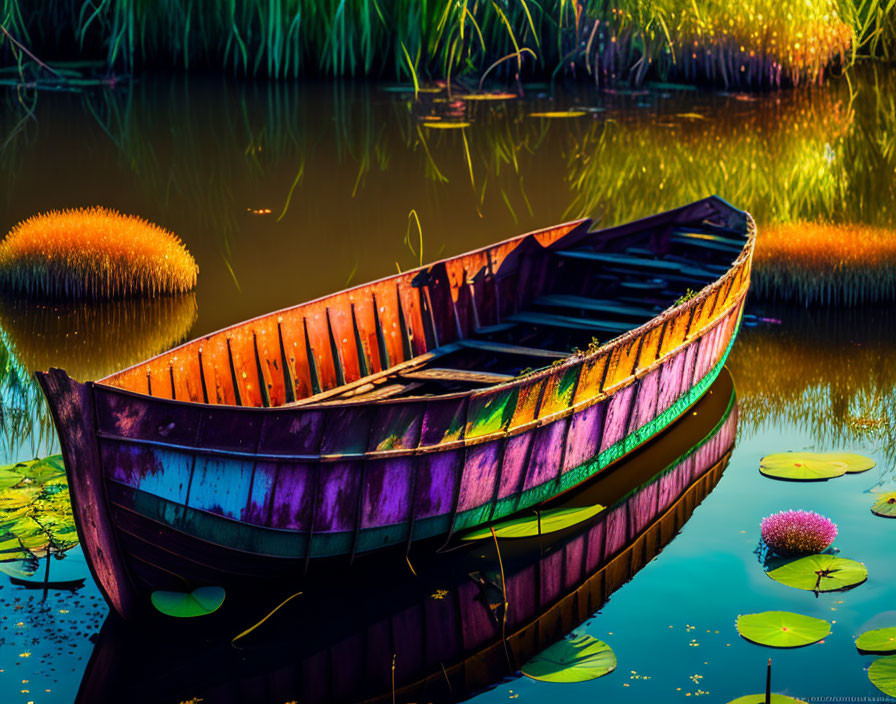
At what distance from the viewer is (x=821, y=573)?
6.27m

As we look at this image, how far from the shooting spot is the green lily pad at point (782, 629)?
18.5 ft

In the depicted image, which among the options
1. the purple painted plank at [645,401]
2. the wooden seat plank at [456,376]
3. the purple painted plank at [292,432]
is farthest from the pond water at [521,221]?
the wooden seat plank at [456,376]

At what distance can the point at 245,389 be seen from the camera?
23.0 ft

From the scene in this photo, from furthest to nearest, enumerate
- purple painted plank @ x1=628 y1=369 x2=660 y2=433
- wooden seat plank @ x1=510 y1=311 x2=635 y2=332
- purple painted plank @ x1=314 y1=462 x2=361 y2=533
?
wooden seat plank @ x1=510 y1=311 x2=635 y2=332 < purple painted plank @ x1=628 y1=369 x2=660 y2=433 < purple painted plank @ x1=314 y1=462 x2=361 y2=533

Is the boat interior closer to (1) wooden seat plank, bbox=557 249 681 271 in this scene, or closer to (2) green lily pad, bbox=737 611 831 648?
(1) wooden seat plank, bbox=557 249 681 271

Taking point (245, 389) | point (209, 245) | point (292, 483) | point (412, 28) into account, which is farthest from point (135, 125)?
point (292, 483)

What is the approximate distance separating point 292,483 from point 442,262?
3122 mm

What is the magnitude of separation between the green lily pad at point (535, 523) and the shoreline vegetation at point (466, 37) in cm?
1259

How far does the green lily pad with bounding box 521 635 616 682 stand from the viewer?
5445 millimetres

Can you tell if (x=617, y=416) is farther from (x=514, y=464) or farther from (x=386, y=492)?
(x=386, y=492)

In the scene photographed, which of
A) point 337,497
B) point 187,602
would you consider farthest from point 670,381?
point 187,602

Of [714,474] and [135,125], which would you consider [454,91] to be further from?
[714,474]

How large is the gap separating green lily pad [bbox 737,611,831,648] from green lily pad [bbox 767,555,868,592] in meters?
0.35

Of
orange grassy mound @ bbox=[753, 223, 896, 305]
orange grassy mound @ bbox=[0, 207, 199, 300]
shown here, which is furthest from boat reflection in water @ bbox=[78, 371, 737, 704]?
orange grassy mound @ bbox=[0, 207, 199, 300]
